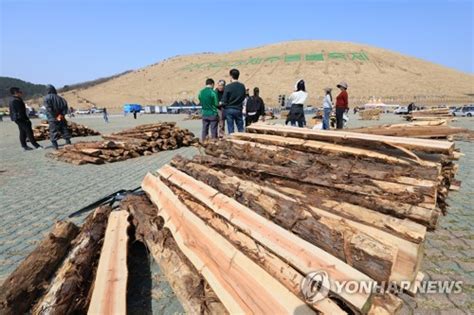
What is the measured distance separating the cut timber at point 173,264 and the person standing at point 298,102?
21.1ft

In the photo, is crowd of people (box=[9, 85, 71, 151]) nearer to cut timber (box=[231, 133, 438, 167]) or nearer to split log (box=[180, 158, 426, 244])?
cut timber (box=[231, 133, 438, 167])

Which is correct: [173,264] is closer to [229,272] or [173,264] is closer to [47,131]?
[229,272]

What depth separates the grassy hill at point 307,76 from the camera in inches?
2495

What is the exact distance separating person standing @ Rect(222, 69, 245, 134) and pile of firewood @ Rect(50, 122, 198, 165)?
306 centimetres

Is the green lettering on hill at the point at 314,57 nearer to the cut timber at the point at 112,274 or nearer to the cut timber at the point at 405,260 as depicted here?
the cut timber at the point at 112,274

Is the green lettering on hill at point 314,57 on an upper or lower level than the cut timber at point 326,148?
upper

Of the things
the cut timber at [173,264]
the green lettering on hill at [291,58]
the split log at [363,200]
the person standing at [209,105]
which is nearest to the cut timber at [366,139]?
the split log at [363,200]

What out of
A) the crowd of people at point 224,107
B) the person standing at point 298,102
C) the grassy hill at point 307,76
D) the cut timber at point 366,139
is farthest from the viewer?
the grassy hill at point 307,76

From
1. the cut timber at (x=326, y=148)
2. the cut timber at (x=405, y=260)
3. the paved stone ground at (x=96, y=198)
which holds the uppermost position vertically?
the cut timber at (x=326, y=148)

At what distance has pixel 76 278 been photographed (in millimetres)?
2686

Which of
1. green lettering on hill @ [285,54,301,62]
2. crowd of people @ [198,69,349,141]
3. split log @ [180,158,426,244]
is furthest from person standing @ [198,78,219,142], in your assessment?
green lettering on hill @ [285,54,301,62]

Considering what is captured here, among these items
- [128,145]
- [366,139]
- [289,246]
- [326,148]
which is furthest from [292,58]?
[289,246]

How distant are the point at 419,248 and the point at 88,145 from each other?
31.1 feet

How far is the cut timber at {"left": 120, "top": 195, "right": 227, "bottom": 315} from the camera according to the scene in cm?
242
